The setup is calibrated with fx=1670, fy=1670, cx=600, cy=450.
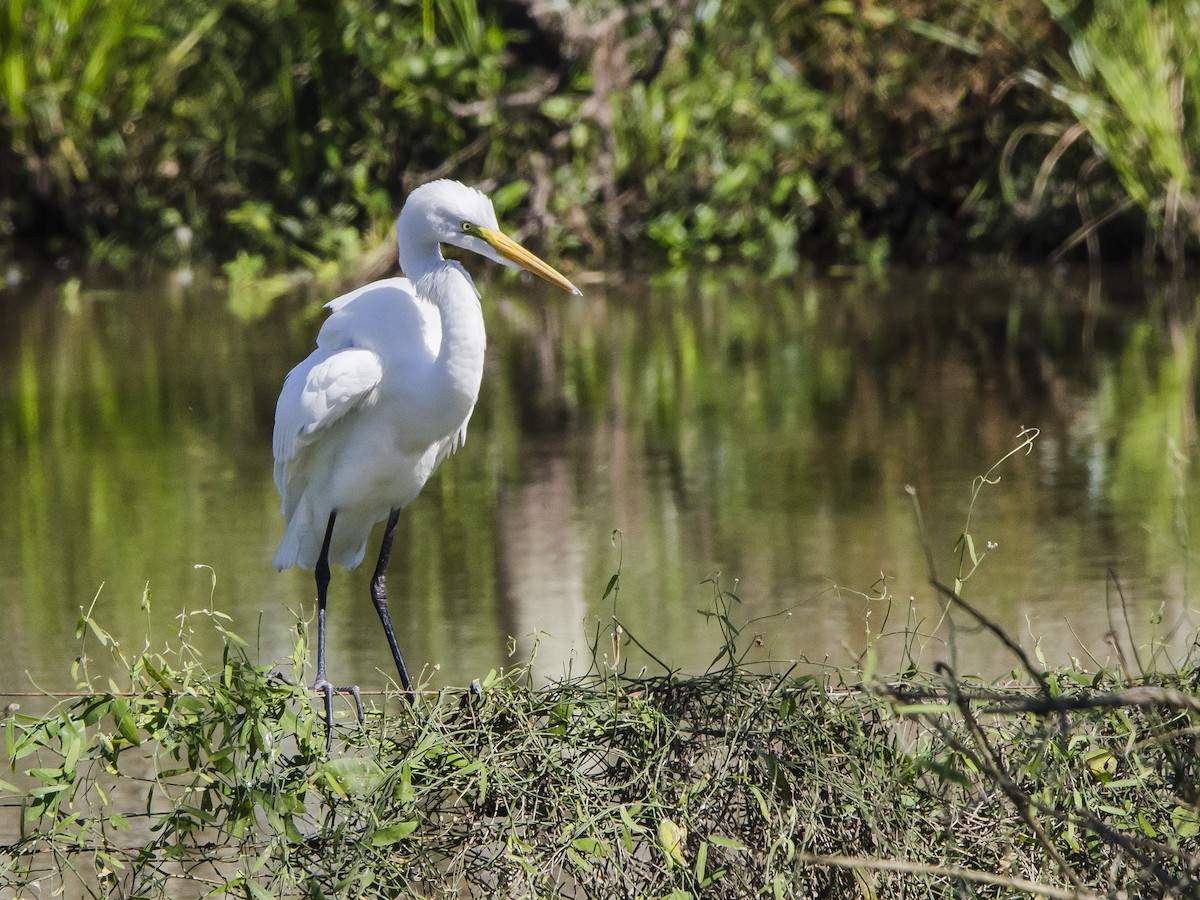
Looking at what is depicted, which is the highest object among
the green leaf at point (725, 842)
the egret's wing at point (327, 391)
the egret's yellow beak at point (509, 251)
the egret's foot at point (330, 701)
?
the egret's yellow beak at point (509, 251)

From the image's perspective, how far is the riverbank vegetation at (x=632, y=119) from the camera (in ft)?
30.7

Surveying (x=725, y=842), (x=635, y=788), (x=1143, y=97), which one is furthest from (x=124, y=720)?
(x=1143, y=97)

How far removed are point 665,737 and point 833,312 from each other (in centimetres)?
619

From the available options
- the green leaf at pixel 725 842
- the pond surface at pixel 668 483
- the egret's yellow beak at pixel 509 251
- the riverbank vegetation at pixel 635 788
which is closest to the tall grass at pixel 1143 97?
the pond surface at pixel 668 483

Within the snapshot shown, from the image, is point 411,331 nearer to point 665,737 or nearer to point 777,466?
point 665,737

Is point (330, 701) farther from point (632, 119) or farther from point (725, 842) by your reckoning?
point (632, 119)

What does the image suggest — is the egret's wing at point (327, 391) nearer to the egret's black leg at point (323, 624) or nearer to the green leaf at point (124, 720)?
the egret's black leg at point (323, 624)

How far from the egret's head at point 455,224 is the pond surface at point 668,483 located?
26.6 inches

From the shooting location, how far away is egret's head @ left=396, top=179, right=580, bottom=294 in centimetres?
304

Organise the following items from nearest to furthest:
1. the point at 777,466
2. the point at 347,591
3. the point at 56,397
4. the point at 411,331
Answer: the point at 411,331 → the point at 347,591 → the point at 777,466 → the point at 56,397

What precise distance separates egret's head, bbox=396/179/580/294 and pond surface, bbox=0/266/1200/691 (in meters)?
0.68

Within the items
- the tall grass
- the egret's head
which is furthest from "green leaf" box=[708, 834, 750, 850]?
the tall grass

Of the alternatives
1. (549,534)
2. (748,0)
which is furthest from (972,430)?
(748,0)

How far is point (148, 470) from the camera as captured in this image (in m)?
5.60
